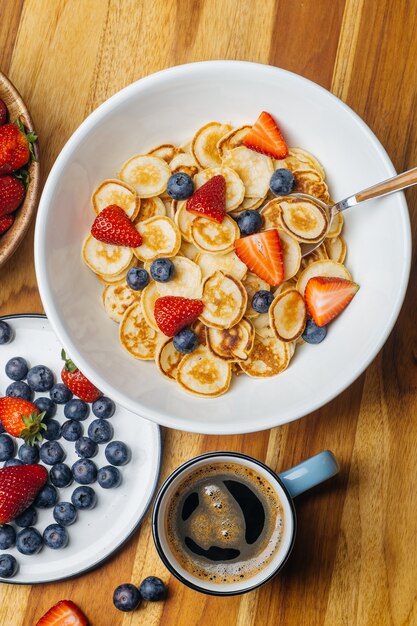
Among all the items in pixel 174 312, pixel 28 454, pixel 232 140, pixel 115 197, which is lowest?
pixel 28 454

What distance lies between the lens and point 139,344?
1115mm

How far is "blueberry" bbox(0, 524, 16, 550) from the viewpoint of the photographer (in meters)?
1.21

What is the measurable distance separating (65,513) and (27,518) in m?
0.08

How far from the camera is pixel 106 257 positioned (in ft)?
3.62

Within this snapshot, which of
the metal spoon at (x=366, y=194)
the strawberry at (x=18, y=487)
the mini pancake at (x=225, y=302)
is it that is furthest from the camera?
the strawberry at (x=18, y=487)

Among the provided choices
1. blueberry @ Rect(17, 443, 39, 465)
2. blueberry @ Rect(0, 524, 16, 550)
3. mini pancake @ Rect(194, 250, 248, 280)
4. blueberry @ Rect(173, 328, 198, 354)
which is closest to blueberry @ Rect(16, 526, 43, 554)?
blueberry @ Rect(0, 524, 16, 550)

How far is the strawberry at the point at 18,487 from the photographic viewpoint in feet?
3.86

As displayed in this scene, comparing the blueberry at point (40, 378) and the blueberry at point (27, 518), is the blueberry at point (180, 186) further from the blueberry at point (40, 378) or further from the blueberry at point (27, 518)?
the blueberry at point (27, 518)

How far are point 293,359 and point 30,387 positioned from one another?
0.49 meters

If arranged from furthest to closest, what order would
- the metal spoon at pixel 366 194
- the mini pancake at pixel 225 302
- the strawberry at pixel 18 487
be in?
1. the strawberry at pixel 18 487
2. the mini pancake at pixel 225 302
3. the metal spoon at pixel 366 194

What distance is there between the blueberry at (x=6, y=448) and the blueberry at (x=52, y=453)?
0.06 meters

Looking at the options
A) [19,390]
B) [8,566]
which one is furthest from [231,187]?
[8,566]

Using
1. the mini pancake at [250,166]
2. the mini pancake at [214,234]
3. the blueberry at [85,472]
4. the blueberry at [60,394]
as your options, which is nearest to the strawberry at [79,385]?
the blueberry at [60,394]

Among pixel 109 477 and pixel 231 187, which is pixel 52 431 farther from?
pixel 231 187
